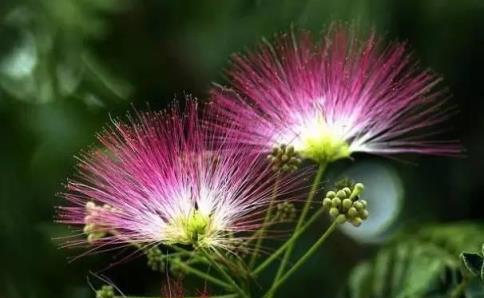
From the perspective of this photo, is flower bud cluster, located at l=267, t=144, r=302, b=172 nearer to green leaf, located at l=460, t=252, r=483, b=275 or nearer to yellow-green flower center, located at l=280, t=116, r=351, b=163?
yellow-green flower center, located at l=280, t=116, r=351, b=163

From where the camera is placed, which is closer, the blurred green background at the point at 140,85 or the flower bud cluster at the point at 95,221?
the flower bud cluster at the point at 95,221

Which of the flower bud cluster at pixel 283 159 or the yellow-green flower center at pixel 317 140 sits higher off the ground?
the yellow-green flower center at pixel 317 140

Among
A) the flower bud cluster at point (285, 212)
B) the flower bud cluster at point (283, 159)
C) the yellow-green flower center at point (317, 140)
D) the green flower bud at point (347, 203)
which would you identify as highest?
the yellow-green flower center at point (317, 140)

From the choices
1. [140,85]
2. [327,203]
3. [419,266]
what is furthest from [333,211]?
[140,85]

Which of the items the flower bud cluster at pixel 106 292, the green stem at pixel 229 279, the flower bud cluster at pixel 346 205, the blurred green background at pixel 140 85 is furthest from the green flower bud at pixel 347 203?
the blurred green background at pixel 140 85

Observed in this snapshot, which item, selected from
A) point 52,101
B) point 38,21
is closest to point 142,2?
point 38,21

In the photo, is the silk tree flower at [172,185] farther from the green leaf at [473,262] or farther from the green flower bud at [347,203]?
the green leaf at [473,262]

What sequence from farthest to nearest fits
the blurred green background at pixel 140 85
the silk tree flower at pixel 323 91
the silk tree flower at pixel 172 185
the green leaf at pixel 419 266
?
the blurred green background at pixel 140 85 → the green leaf at pixel 419 266 → the silk tree flower at pixel 323 91 → the silk tree flower at pixel 172 185

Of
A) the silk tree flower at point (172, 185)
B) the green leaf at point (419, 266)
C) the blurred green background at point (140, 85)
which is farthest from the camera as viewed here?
the blurred green background at point (140, 85)
